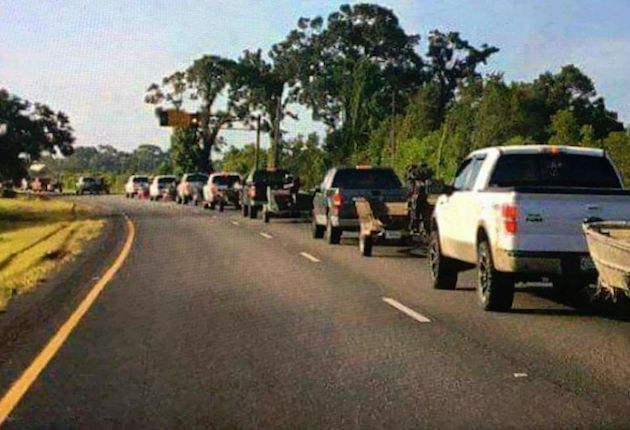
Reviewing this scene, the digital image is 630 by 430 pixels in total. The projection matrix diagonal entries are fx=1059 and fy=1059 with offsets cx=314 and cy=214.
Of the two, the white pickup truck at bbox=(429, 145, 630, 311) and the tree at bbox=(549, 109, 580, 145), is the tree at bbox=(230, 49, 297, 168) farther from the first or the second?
the white pickup truck at bbox=(429, 145, 630, 311)

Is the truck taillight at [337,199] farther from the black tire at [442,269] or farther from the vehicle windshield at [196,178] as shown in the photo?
the vehicle windshield at [196,178]

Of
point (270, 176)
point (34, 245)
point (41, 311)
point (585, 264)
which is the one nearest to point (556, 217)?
point (585, 264)

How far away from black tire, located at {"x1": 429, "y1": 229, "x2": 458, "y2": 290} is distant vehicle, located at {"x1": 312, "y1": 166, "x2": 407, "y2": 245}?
7.63 metres

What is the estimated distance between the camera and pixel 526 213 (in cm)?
1185

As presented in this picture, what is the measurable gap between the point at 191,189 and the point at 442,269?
48.0m

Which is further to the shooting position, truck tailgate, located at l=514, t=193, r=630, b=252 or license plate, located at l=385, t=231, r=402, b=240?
license plate, located at l=385, t=231, r=402, b=240

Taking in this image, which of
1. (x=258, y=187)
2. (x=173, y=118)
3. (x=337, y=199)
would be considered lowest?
(x=258, y=187)

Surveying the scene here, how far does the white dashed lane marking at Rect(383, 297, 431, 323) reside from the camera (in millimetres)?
12273

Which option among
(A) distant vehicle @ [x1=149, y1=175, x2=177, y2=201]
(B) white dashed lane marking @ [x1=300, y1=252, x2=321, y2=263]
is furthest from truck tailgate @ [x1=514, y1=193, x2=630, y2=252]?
(A) distant vehicle @ [x1=149, y1=175, x2=177, y2=201]

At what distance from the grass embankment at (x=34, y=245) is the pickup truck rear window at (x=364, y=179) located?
252 inches

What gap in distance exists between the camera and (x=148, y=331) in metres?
11.4

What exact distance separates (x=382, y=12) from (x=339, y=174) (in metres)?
79.5

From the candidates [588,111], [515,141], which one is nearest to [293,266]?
[515,141]

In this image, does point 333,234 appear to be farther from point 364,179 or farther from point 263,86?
point 263,86
